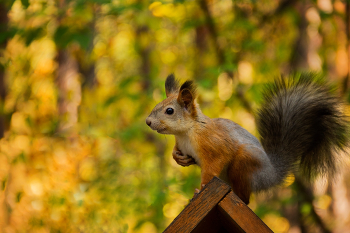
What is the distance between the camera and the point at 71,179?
4500 mm

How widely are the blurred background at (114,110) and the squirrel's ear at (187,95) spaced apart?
4.38ft

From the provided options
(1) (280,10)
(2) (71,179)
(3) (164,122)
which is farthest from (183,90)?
(2) (71,179)

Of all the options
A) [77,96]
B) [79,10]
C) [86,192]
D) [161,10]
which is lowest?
[86,192]

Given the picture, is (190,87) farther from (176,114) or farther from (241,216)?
(241,216)

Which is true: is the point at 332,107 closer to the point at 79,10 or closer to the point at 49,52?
the point at 79,10

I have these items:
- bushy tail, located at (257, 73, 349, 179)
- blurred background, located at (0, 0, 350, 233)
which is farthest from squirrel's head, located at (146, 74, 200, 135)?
blurred background, located at (0, 0, 350, 233)

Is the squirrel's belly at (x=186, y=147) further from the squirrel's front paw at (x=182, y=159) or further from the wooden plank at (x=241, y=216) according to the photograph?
the wooden plank at (x=241, y=216)

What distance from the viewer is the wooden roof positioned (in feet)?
4.21

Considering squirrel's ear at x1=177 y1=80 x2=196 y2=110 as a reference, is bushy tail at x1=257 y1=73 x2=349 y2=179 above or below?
below

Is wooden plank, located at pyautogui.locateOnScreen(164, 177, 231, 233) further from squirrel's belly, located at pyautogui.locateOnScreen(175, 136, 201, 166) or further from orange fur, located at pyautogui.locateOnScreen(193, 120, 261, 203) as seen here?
squirrel's belly, located at pyautogui.locateOnScreen(175, 136, 201, 166)

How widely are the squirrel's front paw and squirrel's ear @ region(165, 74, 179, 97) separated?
1.35 ft

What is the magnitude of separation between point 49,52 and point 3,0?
2.28 meters

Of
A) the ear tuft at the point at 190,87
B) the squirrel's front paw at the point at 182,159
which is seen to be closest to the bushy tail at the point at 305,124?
the ear tuft at the point at 190,87

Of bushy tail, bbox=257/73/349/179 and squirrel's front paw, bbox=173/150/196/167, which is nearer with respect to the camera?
squirrel's front paw, bbox=173/150/196/167
